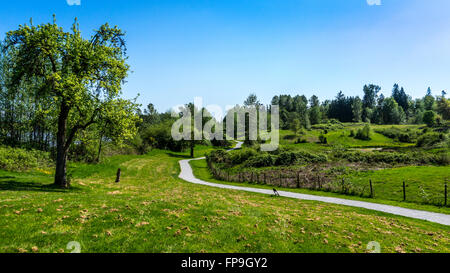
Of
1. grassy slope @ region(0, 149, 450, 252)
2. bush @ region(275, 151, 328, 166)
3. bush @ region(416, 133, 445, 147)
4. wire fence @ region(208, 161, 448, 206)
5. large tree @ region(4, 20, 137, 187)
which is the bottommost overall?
wire fence @ region(208, 161, 448, 206)

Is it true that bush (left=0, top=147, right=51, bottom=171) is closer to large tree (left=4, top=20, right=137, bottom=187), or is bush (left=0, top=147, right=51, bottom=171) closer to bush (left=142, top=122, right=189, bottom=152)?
large tree (left=4, top=20, right=137, bottom=187)

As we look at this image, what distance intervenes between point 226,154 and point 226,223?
4450 centimetres

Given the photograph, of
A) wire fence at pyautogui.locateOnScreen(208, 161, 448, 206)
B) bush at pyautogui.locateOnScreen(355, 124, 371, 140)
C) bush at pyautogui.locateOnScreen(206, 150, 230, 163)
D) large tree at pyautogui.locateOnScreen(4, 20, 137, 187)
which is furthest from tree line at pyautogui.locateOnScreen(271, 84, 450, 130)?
large tree at pyautogui.locateOnScreen(4, 20, 137, 187)

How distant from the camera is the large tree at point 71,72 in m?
16.9

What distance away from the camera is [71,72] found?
18.3m

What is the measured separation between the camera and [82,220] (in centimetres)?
830

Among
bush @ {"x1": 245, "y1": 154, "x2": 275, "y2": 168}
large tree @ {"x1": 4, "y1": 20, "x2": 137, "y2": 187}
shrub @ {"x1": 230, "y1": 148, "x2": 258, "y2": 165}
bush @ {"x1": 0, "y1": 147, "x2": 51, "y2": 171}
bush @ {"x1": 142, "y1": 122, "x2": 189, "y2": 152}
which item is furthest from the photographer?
bush @ {"x1": 142, "y1": 122, "x2": 189, "y2": 152}

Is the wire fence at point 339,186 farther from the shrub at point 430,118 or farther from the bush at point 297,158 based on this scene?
the shrub at point 430,118

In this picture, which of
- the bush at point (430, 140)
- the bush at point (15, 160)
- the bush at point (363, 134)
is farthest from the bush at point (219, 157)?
the bush at point (363, 134)

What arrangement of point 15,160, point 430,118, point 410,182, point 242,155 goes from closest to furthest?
point 410,182
point 15,160
point 242,155
point 430,118

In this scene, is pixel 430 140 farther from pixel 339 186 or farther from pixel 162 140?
pixel 162 140

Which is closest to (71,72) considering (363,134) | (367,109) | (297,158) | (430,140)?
(297,158)

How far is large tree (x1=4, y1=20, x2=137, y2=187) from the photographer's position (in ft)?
55.4
